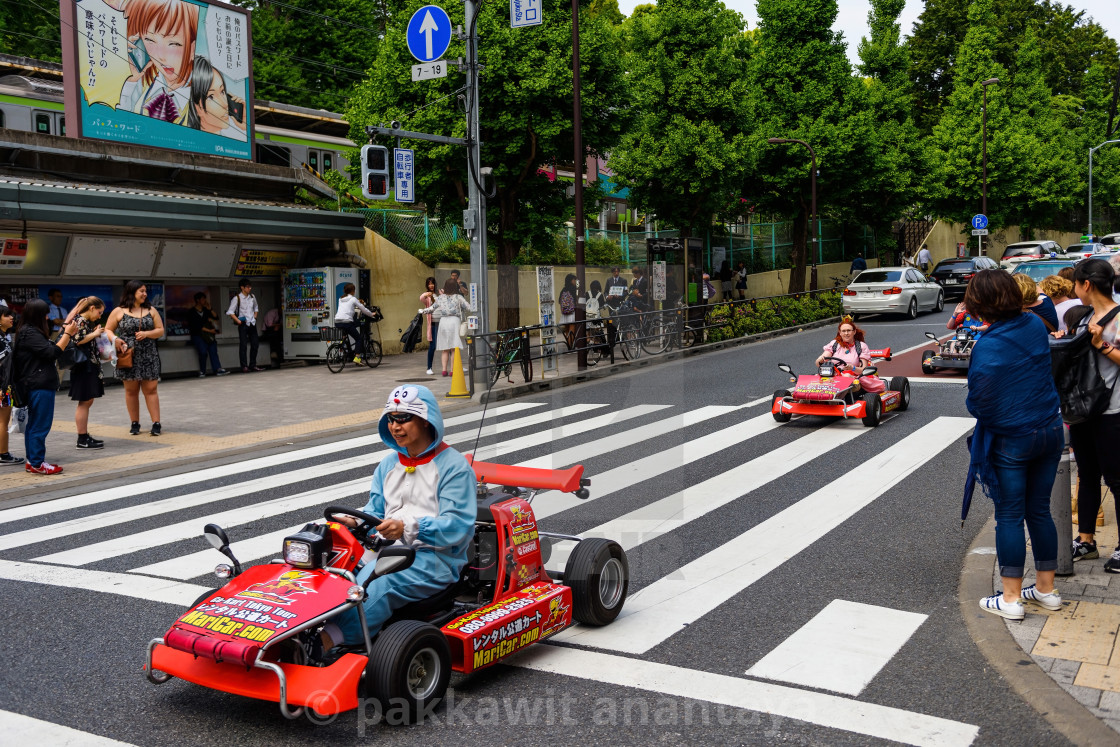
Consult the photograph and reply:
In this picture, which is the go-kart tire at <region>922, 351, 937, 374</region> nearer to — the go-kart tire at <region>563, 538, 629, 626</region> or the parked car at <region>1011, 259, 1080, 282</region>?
the parked car at <region>1011, 259, 1080, 282</region>

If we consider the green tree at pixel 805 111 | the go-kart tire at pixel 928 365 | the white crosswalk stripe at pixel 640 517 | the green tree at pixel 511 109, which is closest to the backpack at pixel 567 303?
the green tree at pixel 511 109

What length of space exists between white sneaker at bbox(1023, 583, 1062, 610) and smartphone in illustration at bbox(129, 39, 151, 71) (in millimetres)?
18780

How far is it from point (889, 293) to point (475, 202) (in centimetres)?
1542

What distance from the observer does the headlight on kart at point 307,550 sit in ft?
13.6

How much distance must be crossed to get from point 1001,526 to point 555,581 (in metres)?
2.54

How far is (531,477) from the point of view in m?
5.41

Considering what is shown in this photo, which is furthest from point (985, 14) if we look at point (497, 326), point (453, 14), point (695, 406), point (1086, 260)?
point (1086, 260)

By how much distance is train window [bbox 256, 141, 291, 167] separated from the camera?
82.9 ft

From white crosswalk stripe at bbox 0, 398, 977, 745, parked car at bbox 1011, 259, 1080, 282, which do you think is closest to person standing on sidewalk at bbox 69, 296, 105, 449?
white crosswalk stripe at bbox 0, 398, 977, 745

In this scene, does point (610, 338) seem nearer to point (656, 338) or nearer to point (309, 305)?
point (656, 338)

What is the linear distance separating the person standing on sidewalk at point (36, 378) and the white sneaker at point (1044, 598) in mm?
9435

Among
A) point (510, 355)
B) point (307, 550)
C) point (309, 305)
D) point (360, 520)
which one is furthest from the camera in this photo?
point (309, 305)

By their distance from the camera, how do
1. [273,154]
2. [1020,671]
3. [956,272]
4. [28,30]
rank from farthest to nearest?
[28,30], [956,272], [273,154], [1020,671]

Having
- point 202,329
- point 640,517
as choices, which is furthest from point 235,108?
point 640,517
